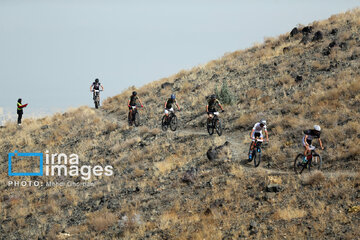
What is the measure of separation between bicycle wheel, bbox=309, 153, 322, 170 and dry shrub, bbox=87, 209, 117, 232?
25.6ft

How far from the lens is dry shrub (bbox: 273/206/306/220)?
35.7 feet

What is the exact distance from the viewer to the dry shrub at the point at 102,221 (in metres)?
13.4

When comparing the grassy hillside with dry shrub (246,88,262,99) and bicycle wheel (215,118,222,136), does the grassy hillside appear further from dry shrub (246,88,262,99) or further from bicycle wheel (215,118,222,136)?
bicycle wheel (215,118,222,136)

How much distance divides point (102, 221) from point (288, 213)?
6844 mm

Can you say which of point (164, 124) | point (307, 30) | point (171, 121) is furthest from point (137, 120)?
point (307, 30)

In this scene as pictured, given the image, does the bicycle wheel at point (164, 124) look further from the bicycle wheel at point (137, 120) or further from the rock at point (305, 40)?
the rock at point (305, 40)

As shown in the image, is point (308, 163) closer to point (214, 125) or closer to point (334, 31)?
point (214, 125)

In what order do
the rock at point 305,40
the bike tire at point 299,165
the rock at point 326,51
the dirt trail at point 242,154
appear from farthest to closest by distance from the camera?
1. the rock at point 305,40
2. the rock at point 326,51
3. the bike tire at point 299,165
4. the dirt trail at point 242,154

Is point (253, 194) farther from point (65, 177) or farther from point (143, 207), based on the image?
point (65, 177)

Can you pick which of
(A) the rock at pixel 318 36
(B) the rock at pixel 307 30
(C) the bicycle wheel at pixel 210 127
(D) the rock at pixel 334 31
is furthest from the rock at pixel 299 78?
(B) the rock at pixel 307 30

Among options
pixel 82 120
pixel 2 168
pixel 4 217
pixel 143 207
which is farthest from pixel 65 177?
pixel 82 120

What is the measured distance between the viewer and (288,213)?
1100 cm

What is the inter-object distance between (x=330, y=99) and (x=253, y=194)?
9709 millimetres

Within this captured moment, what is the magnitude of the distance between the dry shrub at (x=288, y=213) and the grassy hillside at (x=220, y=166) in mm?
31
